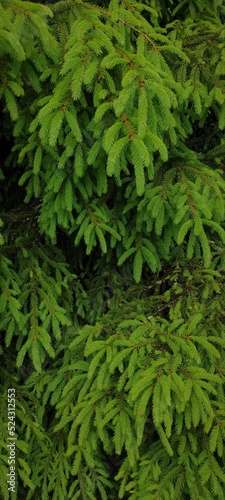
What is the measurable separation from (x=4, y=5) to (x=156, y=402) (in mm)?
2124

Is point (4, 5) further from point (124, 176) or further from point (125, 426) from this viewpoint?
point (125, 426)

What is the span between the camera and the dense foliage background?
7.66 ft

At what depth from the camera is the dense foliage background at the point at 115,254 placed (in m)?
2.34

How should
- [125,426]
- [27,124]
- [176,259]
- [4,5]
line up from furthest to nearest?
[176,259] < [27,124] < [125,426] < [4,5]

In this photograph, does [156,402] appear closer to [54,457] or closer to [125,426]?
[125,426]

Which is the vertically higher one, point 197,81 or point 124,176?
point 197,81

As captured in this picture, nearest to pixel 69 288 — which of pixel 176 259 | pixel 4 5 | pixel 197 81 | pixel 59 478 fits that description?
pixel 176 259

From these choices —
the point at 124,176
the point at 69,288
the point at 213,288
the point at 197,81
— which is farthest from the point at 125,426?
the point at 197,81

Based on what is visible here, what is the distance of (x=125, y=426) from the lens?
2477mm

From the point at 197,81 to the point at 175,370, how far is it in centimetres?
188

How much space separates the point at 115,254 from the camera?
370cm

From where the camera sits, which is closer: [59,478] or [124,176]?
[59,478]

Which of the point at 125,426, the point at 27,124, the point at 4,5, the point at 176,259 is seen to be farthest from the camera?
the point at 176,259

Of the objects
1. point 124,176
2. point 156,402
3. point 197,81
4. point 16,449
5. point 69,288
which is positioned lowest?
point 16,449
